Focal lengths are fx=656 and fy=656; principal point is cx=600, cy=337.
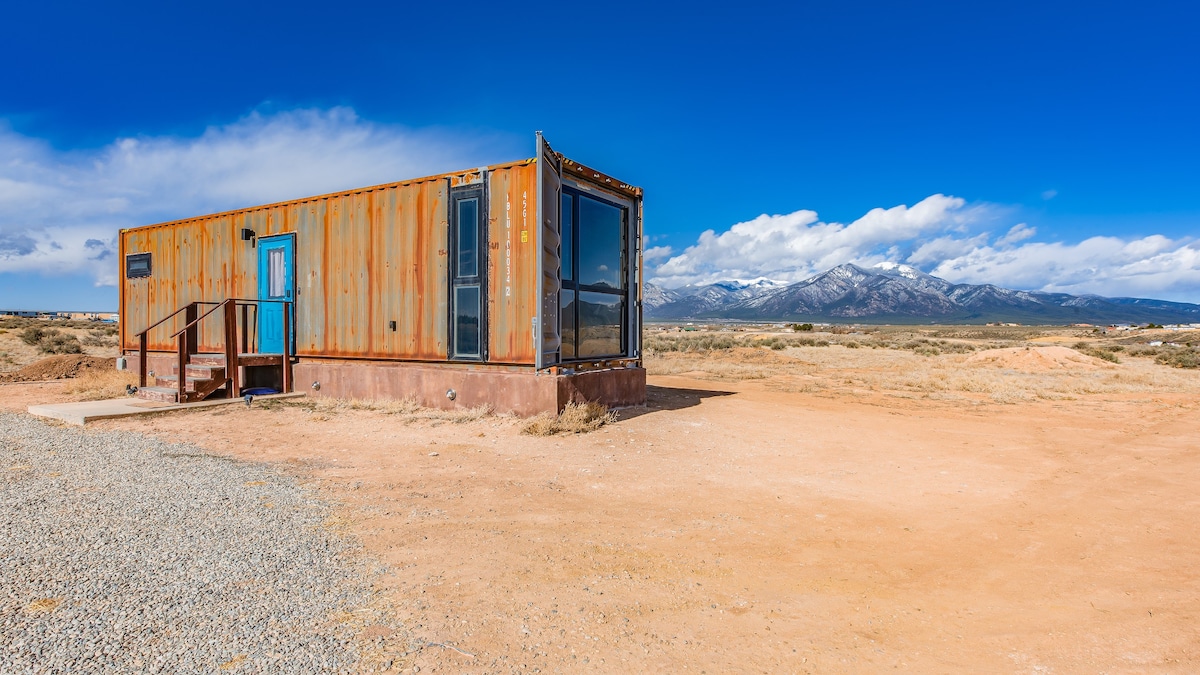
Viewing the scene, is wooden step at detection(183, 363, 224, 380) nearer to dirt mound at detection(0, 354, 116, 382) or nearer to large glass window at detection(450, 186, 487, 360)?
large glass window at detection(450, 186, 487, 360)

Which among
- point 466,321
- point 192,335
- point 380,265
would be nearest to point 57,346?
point 192,335

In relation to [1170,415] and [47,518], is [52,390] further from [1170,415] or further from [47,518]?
[1170,415]

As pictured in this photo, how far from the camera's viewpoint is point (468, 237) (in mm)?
9641

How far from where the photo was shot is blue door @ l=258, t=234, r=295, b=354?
11875mm

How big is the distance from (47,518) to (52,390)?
10505 millimetres

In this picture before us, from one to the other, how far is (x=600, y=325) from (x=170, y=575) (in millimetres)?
7399

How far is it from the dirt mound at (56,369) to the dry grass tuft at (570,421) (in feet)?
42.6

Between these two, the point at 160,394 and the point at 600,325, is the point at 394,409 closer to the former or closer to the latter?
the point at 600,325

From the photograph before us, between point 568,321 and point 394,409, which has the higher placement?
point 568,321

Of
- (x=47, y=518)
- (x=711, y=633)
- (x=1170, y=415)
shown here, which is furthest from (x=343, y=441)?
(x=1170, y=415)

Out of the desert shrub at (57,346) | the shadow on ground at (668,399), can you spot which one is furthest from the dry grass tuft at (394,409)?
the desert shrub at (57,346)

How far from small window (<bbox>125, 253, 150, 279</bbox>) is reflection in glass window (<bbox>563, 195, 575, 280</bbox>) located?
10524 millimetres

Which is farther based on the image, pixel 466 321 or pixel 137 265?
pixel 137 265

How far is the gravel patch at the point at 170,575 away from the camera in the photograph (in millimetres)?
2611
